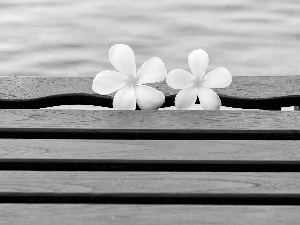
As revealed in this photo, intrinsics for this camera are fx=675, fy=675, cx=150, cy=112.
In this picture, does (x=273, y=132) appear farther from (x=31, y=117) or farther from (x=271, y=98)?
(x=31, y=117)

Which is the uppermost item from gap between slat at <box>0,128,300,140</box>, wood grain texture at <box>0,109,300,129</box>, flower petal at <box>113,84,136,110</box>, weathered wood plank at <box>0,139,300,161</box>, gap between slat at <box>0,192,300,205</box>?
flower petal at <box>113,84,136,110</box>

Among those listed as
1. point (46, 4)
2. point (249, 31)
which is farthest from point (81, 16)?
point (249, 31)

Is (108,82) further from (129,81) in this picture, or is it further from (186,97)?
(186,97)

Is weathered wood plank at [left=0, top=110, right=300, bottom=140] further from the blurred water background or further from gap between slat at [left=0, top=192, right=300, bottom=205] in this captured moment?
the blurred water background

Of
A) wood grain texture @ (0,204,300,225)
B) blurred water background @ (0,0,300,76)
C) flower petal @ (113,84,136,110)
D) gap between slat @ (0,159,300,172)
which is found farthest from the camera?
blurred water background @ (0,0,300,76)

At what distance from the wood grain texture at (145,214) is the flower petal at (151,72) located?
0.31 m

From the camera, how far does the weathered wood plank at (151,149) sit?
1.10 meters

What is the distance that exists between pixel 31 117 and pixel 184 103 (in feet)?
0.91

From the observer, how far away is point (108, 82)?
4.03 ft

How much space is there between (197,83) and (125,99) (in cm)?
14

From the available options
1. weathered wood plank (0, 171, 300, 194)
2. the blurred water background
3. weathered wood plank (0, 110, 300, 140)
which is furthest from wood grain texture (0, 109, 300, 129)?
the blurred water background

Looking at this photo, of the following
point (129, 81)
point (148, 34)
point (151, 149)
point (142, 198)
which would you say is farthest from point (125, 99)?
point (148, 34)

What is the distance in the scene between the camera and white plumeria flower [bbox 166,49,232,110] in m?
1.23

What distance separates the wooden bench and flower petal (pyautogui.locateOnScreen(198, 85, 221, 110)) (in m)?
0.02
